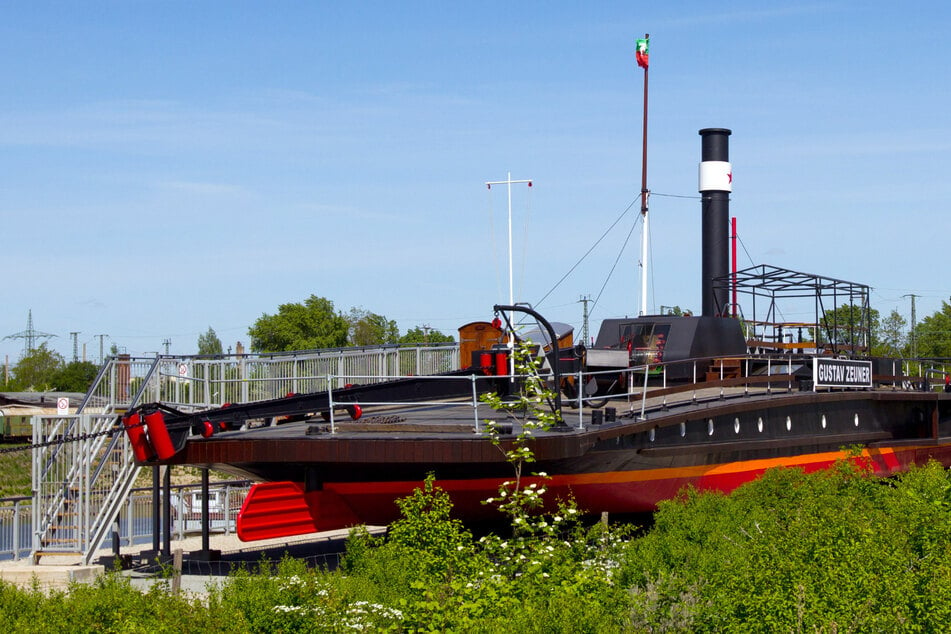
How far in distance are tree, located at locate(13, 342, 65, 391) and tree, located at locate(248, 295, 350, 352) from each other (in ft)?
162

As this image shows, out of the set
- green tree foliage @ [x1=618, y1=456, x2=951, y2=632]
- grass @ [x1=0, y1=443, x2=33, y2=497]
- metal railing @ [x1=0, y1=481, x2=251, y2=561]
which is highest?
green tree foliage @ [x1=618, y1=456, x2=951, y2=632]

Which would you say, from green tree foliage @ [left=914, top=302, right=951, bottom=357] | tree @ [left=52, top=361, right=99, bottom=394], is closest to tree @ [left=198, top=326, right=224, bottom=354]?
tree @ [left=52, top=361, right=99, bottom=394]

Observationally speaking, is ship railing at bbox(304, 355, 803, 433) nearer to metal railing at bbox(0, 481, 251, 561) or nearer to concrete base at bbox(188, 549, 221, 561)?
concrete base at bbox(188, 549, 221, 561)

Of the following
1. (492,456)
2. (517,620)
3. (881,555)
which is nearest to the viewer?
(517,620)

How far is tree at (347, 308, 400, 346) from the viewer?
84375mm

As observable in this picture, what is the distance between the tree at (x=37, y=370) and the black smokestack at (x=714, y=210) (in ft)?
315

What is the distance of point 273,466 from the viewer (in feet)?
56.7

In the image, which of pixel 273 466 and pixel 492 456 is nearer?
pixel 492 456

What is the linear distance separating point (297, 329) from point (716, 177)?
45.6m

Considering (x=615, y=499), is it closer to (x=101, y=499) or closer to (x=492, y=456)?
(x=492, y=456)

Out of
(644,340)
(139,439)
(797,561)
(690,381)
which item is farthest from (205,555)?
(797,561)

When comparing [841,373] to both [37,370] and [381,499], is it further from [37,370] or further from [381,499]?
[37,370]

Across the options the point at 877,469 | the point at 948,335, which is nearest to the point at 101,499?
the point at 877,469

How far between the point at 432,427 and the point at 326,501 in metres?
2.04
